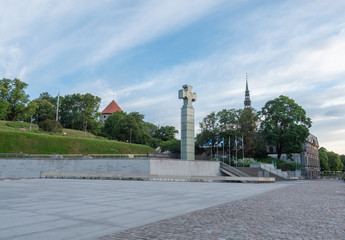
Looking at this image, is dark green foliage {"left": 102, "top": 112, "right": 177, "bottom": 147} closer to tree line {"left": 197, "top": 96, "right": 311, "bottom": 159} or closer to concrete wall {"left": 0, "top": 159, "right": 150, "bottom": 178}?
tree line {"left": 197, "top": 96, "right": 311, "bottom": 159}

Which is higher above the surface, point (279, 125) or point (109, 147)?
point (279, 125)

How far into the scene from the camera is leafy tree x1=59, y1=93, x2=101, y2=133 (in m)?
87.8

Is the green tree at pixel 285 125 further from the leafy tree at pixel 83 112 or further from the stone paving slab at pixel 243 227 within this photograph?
the stone paving slab at pixel 243 227

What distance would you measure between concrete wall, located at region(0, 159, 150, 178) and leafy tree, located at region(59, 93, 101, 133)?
49.9 meters

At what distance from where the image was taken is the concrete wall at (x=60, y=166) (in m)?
33.8

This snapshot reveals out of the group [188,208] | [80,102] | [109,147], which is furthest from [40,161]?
[80,102]

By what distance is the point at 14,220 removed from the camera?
6.84m

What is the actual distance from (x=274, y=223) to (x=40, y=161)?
3628 centimetres

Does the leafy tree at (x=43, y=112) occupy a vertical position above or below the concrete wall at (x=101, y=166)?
above

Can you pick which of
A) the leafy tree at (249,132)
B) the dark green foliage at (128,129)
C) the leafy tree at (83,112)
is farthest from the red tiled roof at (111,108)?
the leafy tree at (249,132)

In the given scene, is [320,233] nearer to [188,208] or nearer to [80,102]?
[188,208]

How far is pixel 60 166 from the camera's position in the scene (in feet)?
122

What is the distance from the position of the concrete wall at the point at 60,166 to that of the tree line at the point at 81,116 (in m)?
39.4

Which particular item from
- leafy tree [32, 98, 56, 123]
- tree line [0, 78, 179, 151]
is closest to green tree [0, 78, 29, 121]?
tree line [0, 78, 179, 151]
